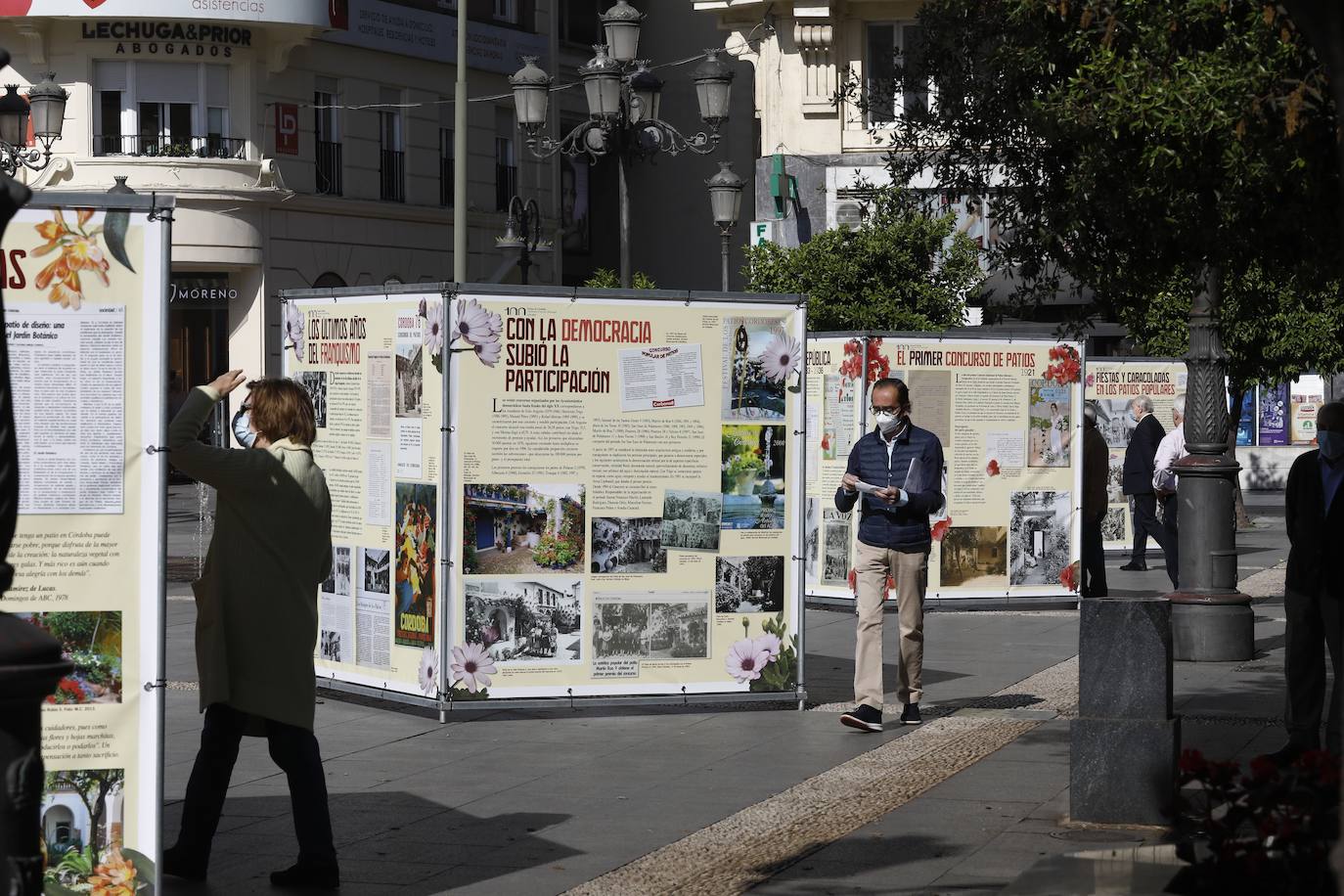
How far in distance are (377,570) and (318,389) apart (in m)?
1.25

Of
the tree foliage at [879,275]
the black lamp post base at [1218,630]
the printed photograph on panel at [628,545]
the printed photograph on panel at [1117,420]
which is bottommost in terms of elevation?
the black lamp post base at [1218,630]

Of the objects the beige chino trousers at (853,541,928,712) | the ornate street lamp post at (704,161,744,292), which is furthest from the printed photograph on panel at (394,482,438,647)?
the ornate street lamp post at (704,161,744,292)

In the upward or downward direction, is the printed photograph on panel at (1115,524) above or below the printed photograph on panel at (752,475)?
below

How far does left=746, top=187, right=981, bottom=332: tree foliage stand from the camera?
90.8 feet

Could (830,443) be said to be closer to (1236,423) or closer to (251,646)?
(1236,423)

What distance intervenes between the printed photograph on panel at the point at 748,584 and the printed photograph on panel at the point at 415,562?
1.62 m

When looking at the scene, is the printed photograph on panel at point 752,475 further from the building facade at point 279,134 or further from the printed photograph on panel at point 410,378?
the building facade at point 279,134

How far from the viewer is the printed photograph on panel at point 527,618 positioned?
429 inches

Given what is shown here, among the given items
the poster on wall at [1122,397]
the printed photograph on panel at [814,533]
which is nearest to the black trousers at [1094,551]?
the printed photograph on panel at [814,533]

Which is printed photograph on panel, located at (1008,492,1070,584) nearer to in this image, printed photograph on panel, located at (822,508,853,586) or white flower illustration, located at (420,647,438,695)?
printed photograph on panel, located at (822,508,853,586)

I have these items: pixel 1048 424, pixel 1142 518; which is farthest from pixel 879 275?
pixel 1048 424

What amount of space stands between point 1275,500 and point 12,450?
110ft

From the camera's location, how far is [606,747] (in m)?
10.2

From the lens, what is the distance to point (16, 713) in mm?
3789
